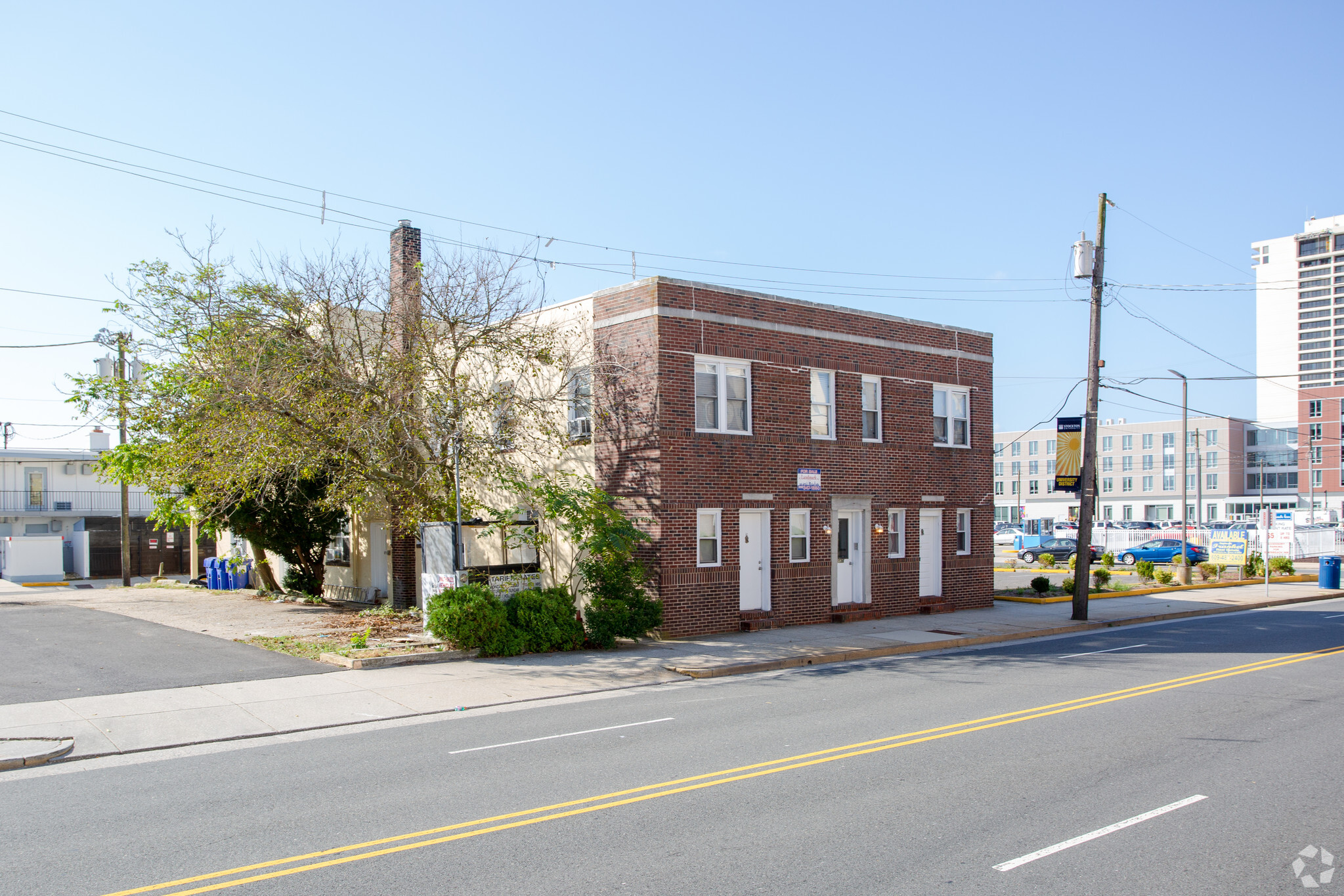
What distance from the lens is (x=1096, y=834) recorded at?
260 inches

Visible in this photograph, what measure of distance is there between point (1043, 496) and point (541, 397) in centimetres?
11027

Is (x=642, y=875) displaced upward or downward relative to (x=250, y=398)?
downward

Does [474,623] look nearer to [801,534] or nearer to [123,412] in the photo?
[801,534]

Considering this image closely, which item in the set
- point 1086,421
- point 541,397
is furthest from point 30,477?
point 1086,421

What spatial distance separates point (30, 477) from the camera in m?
43.7

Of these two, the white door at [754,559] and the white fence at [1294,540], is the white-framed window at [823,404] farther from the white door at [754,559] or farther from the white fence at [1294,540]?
the white fence at [1294,540]

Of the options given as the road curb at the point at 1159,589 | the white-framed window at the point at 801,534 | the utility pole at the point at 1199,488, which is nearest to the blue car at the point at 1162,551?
the road curb at the point at 1159,589

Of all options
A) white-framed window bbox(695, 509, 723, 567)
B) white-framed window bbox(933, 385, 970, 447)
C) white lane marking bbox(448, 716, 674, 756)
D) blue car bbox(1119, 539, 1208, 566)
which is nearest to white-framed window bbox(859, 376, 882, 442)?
white-framed window bbox(933, 385, 970, 447)

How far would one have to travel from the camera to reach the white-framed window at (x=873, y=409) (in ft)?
71.2

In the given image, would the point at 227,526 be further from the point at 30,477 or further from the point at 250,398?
the point at 30,477

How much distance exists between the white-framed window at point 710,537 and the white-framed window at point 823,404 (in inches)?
135

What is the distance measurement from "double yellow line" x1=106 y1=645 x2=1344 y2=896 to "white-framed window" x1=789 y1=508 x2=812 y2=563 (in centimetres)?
842

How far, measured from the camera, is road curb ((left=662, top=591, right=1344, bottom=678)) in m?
14.7

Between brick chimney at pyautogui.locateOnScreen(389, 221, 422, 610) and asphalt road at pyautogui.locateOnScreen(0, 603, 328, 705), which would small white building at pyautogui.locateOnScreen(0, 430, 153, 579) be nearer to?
brick chimney at pyautogui.locateOnScreen(389, 221, 422, 610)
